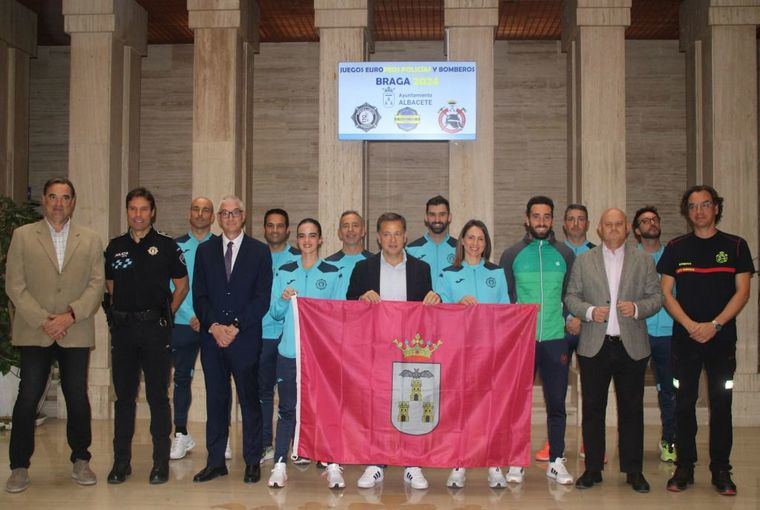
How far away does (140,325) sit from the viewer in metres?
4.66

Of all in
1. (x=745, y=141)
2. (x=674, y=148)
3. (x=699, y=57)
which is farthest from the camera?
(x=674, y=148)

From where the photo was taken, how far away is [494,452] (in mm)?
4512

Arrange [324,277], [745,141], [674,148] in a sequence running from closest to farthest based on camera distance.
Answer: [324,277], [745,141], [674,148]

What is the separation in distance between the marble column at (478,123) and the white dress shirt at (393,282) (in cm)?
253

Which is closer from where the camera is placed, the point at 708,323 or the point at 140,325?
the point at 708,323

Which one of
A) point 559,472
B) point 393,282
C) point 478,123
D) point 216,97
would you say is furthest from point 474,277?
point 216,97

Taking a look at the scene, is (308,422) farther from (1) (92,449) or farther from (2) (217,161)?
(2) (217,161)

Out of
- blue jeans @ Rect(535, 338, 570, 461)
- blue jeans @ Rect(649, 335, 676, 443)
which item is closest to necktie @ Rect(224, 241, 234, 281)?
blue jeans @ Rect(535, 338, 570, 461)

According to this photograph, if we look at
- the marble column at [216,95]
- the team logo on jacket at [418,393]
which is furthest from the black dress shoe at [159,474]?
the marble column at [216,95]

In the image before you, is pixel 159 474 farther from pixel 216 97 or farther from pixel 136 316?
pixel 216 97

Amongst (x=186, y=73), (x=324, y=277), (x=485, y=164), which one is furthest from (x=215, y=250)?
(x=186, y=73)

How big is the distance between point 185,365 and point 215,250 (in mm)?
1310

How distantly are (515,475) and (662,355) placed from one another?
1654 mm

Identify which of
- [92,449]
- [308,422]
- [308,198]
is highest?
[308,198]
